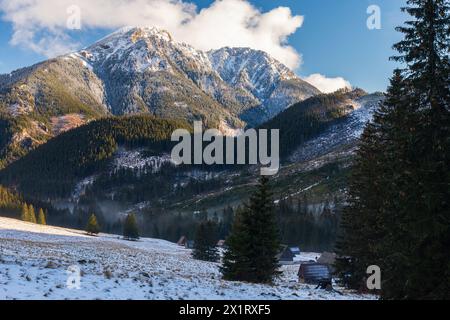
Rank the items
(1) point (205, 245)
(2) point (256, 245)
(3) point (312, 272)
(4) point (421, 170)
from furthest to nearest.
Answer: (1) point (205, 245)
(3) point (312, 272)
(2) point (256, 245)
(4) point (421, 170)

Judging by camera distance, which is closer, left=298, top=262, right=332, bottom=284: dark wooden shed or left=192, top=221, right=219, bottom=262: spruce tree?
left=298, top=262, right=332, bottom=284: dark wooden shed

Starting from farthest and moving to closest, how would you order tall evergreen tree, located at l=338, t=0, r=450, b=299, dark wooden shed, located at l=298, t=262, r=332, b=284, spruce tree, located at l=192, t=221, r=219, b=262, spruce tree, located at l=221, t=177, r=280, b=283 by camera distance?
spruce tree, located at l=192, t=221, r=219, b=262 < dark wooden shed, located at l=298, t=262, r=332, b=284 < spruce tree, located at l=221, t=177, r=280, b=283 < tall evergreen tree, located at l=338, t=0, r=450, b=299

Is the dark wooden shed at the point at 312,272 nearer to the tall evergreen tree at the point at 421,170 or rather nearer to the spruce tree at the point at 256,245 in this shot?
the spruce tree at the point at 256,245

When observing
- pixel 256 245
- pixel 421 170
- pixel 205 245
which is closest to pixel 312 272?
pixel 256 245

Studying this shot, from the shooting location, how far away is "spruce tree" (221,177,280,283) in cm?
2908

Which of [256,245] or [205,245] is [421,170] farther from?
[205,245]

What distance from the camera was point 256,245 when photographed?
96.4 ft

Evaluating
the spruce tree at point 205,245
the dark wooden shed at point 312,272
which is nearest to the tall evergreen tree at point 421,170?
the dark wooden shed at point 312,272

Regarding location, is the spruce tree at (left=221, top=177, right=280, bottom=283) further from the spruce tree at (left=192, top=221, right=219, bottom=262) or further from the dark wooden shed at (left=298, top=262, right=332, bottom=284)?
the spruce tree at (left=192, top=221, right=219, bottom=262)

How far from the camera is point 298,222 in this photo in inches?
5295

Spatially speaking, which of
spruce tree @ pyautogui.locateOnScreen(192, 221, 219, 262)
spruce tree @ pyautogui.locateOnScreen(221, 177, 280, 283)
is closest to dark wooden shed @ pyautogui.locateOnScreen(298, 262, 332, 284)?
spruce tree @ pyautogui.locateOnScreen(221, 177, 280, 283)
